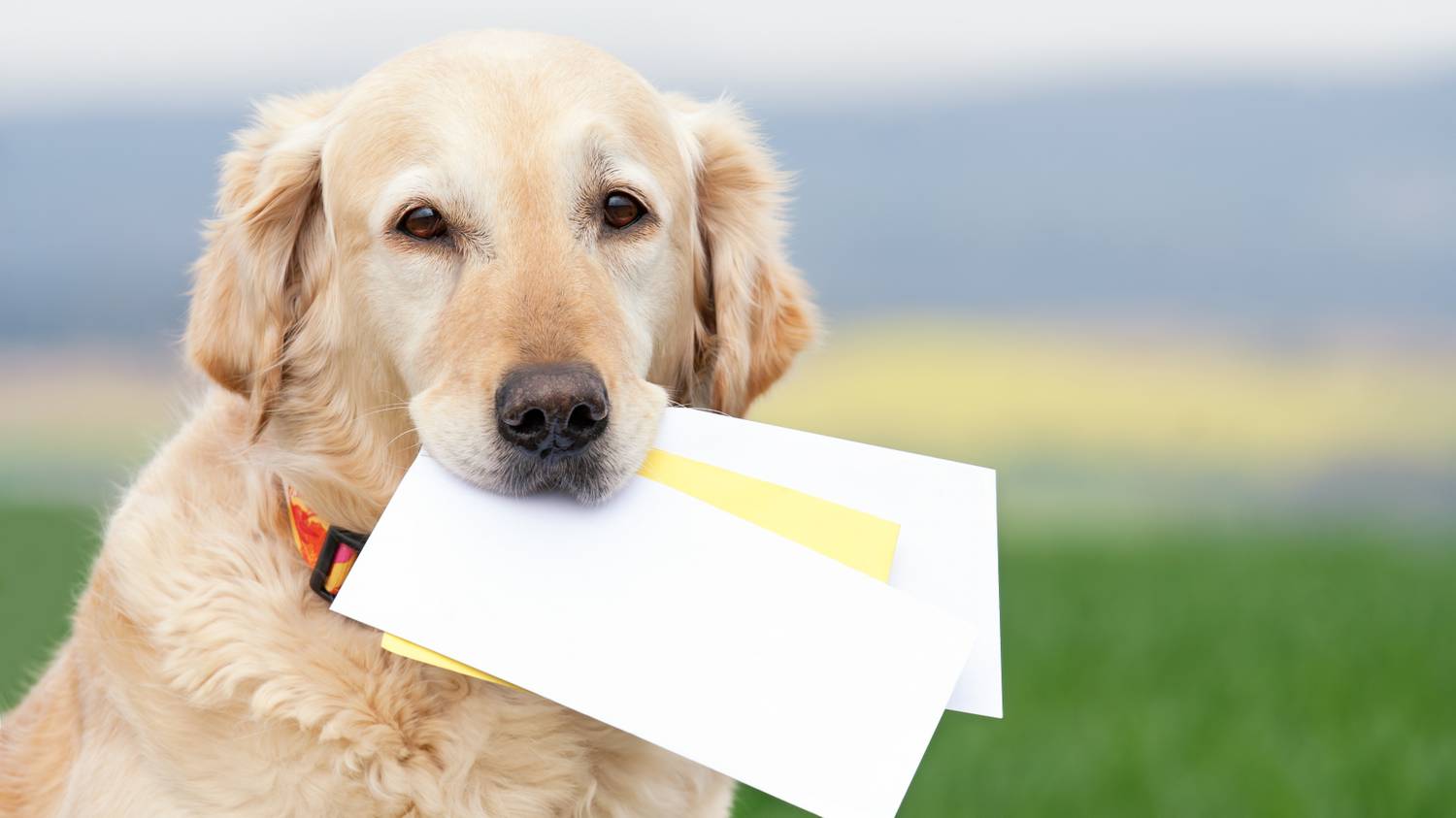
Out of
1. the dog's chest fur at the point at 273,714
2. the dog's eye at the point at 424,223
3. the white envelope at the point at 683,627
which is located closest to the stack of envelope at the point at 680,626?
the white envelope at the point at 683,627

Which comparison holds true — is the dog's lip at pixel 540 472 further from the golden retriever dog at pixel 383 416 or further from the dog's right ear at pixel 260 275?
the dog's right ear at pixel 260 275

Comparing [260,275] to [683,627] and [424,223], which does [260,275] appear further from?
[683,627]

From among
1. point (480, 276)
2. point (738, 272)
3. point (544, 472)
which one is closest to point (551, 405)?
point (544, 472)

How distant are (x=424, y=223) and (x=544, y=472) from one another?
66 cm

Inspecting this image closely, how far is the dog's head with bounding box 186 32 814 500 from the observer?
2773 mm

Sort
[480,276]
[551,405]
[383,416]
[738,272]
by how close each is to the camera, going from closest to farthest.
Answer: [551,405] < [480,276] < [383,416] < [738,272]

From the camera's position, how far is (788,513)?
118 inches

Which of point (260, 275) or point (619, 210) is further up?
point (619, 210)

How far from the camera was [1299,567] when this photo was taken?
1212 cm

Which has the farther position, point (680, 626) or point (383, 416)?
point (383, 416)

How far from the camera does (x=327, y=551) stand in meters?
3.07

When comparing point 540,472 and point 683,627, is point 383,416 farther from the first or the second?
point 683,627

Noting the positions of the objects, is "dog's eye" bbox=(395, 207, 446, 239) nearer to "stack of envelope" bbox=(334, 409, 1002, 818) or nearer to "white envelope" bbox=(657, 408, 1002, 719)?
"stack of envelope" bbox=(334, 409, 1002, 818)

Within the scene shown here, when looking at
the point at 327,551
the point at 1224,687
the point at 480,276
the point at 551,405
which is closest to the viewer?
the point at 551,405
